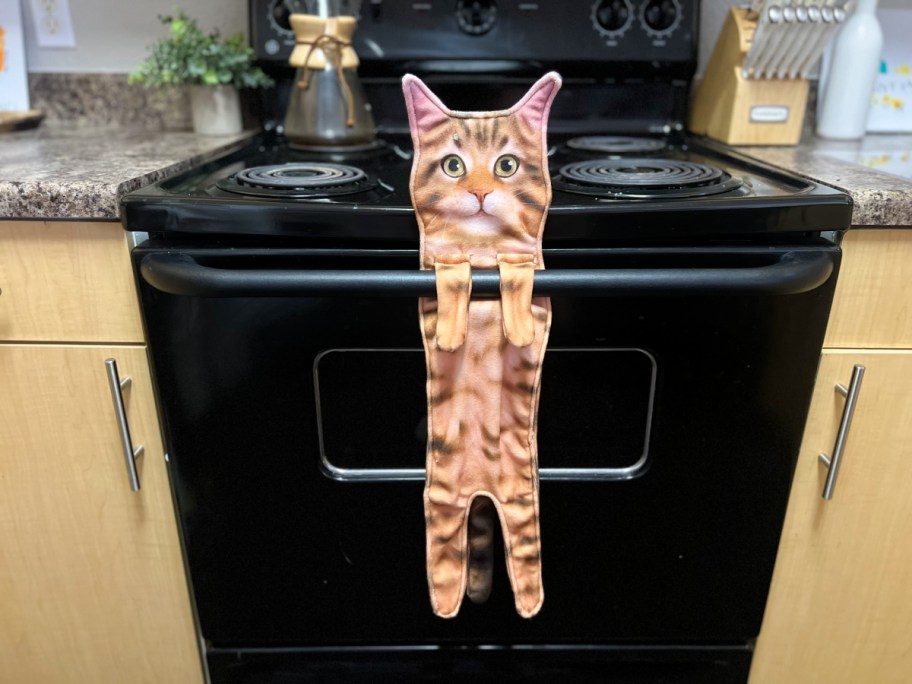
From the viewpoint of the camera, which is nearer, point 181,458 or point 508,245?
point 508,245

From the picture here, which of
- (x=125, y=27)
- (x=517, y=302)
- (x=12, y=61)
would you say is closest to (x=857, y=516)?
(x=517, y=302)

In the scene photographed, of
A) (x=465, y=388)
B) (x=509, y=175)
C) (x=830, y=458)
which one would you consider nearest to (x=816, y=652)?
(x=830, y=458)

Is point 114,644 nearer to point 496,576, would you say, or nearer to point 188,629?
point 188,629

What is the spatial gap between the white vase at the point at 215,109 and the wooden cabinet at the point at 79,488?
1.42ft

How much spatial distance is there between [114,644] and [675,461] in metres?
0.70

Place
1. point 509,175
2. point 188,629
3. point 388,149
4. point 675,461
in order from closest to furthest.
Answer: point 509,175 → point 675,461 → point 188,629 → point 388,149

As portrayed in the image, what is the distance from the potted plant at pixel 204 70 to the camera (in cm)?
96

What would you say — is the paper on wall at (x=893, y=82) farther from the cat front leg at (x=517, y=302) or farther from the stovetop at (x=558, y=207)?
the cat front leg at (x=517, y=302)

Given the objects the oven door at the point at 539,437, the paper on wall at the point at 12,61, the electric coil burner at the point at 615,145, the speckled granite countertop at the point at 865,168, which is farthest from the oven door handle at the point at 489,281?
the paper on wall at the point at 12,61

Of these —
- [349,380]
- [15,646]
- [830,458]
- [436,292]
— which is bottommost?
[15,646]

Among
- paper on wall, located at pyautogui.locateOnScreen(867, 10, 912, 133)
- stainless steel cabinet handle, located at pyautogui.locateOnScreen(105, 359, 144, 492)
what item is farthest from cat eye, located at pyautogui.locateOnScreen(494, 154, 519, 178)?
paper on wall, located at pyautogui.locateOnScreen(867, 10, 912, 133)

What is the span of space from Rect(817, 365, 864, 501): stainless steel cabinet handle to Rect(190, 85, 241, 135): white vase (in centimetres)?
89

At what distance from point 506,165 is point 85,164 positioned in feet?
1.60

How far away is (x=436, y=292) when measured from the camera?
56cm
